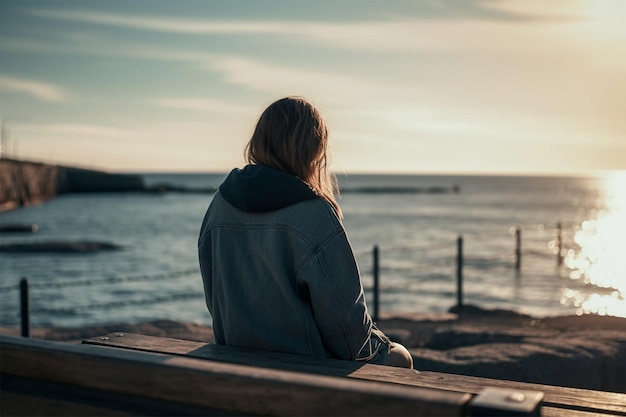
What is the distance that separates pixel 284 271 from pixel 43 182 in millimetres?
73064

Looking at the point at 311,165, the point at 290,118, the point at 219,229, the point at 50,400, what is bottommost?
the point at 50,400

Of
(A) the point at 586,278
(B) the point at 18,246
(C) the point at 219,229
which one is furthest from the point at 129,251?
(C) the point at 219,229

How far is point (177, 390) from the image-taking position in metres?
1.43

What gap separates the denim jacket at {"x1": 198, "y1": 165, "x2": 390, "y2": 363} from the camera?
2566 millimetres

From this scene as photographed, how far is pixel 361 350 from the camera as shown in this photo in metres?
2.76

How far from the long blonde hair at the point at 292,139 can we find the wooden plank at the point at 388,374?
0.60m

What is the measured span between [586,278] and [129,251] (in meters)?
16.8

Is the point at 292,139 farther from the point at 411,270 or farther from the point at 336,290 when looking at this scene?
the point at 411,270

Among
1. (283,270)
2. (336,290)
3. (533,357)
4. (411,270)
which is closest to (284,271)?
(283,270)

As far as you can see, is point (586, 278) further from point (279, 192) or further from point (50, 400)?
point (50, 400)

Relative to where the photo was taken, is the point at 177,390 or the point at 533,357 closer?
the point at 177,390

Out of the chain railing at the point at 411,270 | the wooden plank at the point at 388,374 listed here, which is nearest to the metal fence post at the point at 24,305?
the chain railing at the point at 411,270

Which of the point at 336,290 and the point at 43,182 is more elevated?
the point at 43,182

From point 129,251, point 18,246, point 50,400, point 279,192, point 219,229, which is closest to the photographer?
point 50,400
